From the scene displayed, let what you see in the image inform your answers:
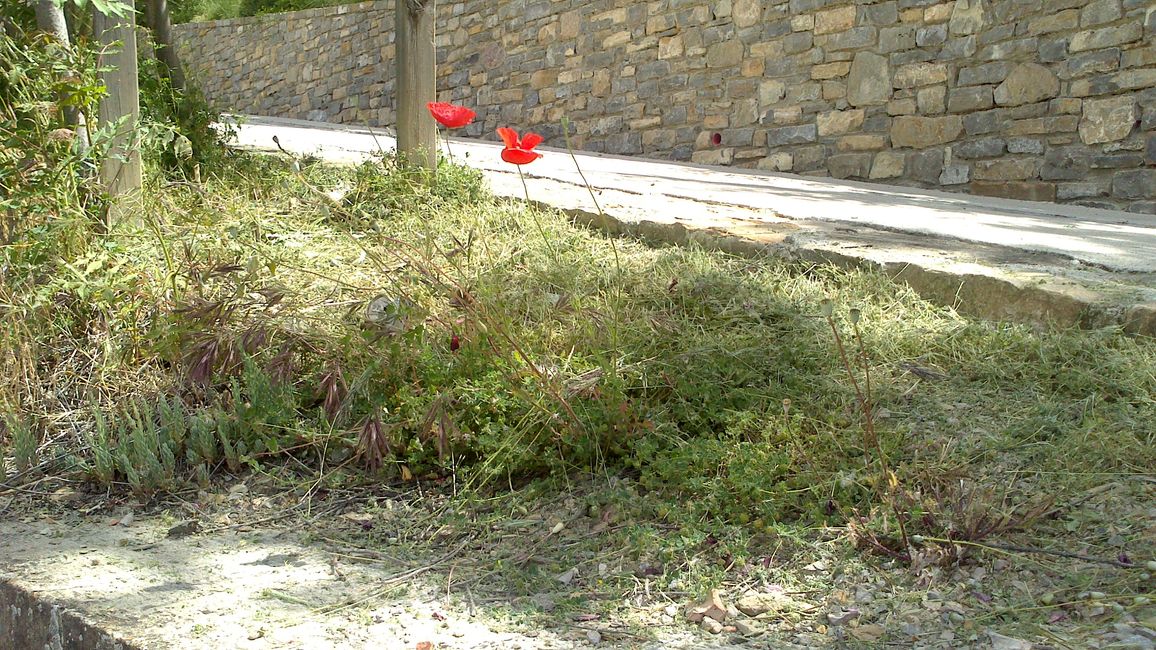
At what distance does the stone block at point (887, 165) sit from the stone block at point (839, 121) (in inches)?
12.0

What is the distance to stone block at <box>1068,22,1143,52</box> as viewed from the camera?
545 centimetres

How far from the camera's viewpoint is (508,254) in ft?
10.6

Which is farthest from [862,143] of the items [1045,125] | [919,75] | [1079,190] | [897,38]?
[1079,190]

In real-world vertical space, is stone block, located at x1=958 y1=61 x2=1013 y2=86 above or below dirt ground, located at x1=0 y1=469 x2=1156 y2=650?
above

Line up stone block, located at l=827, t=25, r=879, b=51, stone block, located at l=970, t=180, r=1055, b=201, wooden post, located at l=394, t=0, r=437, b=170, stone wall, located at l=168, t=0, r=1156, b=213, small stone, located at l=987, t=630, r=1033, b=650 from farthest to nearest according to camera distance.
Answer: stone block, located at l=827, t=25, r=879, b=51
stone block, located at l=970, t=180, r=1055, b=201
stone wall, located at l=168, t=0, r=1156, b=213
wooden post, located at l=394, t=0, r=437, b=170
small stone, located at l=987, t=630, r=1033, b=650

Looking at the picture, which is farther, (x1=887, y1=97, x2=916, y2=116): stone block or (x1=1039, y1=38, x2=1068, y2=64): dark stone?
(x1=887, y1=97, x2=916, y2=116): stone block

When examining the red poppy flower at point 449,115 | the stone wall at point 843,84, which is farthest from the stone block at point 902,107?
the red poppy flower at point 449,115

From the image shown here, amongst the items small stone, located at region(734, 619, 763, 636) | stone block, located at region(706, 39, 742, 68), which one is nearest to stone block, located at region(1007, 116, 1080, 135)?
stone block, located at region(706, 39, 742, 68)

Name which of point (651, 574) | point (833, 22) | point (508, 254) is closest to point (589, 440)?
point (651, 574)

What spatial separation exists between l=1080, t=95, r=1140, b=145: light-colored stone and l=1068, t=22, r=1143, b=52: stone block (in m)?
0.31

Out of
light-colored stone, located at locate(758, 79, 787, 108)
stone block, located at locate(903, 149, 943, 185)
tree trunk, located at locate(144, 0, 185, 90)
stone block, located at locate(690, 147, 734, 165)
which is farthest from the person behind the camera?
stone block, located at locate(690, 147, 734, 165)

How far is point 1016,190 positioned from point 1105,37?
0.98 m

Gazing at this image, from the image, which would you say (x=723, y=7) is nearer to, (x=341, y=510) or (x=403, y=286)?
(x=403, y=286)

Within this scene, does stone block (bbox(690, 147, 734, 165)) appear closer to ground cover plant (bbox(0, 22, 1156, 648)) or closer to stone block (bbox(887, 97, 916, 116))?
stone block (bbox(887, 97, 916, 116))
